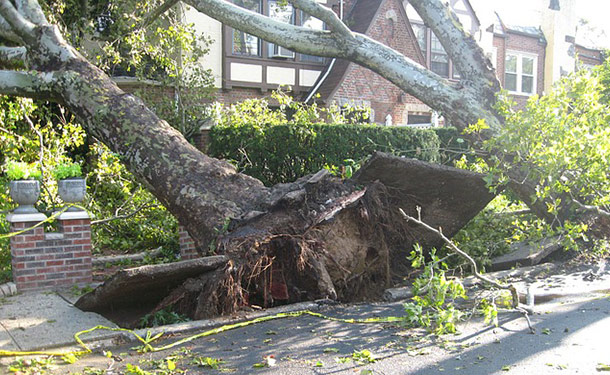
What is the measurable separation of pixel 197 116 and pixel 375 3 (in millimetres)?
8142

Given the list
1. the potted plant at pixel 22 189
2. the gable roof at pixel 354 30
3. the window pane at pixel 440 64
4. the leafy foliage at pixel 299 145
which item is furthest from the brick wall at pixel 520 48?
the potted plant at pixel 22 189

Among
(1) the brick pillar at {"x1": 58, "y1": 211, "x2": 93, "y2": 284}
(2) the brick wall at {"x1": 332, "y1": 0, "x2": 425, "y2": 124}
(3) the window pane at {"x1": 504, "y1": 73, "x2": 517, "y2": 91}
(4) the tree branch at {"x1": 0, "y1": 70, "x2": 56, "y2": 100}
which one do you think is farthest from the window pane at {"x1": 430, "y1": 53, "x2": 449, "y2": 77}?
(1) the brick pillar at {"x1": 58, "y1": 211, "x2": 93, "y2": 284}

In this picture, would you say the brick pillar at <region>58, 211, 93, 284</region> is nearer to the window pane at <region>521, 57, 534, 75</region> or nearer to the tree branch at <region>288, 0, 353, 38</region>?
the tree branch at <region>288, 0, 353, 38</region>

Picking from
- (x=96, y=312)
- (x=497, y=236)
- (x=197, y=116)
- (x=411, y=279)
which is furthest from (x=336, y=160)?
(x=96, y=312)

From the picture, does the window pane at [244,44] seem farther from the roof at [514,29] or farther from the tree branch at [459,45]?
the roof at [514,29]

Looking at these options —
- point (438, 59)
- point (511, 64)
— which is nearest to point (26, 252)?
point (438, 59)

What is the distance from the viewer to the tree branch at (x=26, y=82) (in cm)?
731

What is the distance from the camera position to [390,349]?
4164mm

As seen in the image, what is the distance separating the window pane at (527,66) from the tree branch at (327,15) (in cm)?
1874

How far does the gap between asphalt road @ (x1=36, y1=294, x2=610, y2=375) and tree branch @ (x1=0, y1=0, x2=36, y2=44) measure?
17.3 ft

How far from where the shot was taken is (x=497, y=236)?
8023 mm

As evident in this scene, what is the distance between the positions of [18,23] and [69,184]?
9.86 ft

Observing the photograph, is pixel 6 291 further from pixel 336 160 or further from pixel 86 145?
pixel 86 145

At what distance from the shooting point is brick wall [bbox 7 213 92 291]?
6.00 metres
